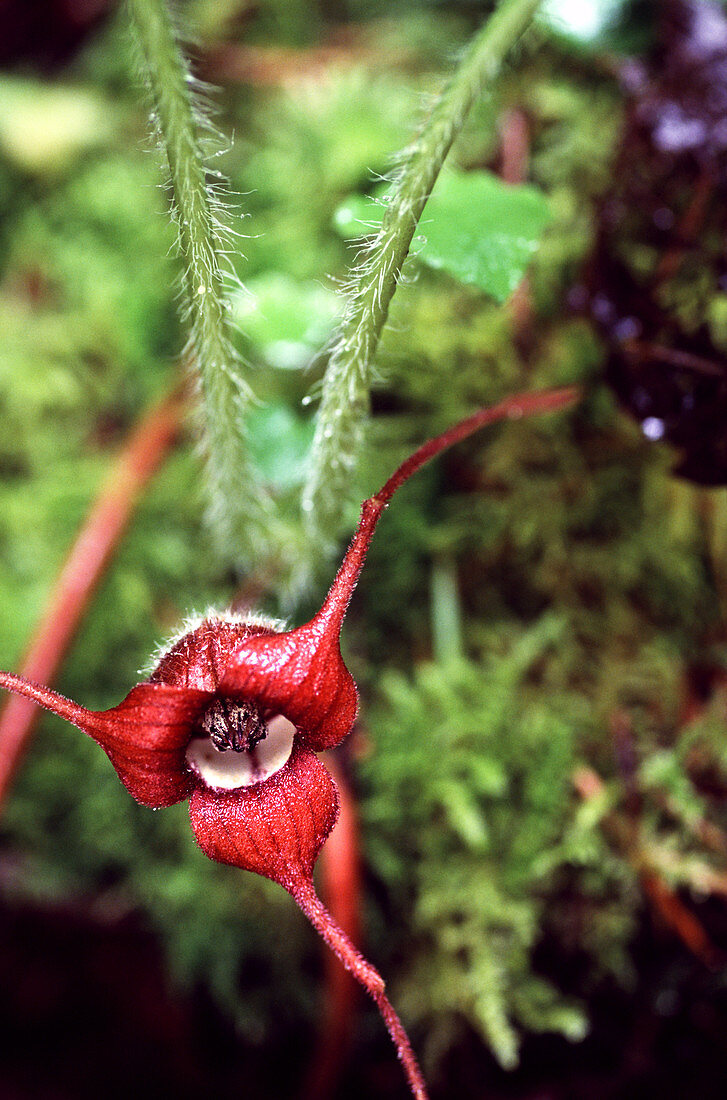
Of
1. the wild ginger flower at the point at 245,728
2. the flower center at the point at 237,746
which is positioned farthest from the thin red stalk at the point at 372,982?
the flower center at the point at 237,746

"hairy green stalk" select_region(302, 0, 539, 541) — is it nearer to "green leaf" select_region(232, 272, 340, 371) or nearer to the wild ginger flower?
the wild ginger flower

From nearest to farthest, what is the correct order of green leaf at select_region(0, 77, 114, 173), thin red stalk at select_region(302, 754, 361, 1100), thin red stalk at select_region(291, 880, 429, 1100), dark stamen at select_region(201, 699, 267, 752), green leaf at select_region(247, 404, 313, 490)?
1. thin red stalk at select_region(291, 880, 429, 1100)
2. dark stamen at select_region(201, 699, 267, 752)
3. thin red stalk at select_region(302, 754, 361, 1100)
4. green leaf at select_region(247, 404, 313, 490)
5. green leaf at select_region(0, 77, 114, 173)

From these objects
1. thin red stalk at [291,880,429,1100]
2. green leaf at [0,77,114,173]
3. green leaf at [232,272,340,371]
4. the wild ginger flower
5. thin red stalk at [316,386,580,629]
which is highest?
green leaf at [0,77,114,173]

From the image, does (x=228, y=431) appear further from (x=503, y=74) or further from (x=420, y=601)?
(x=503, y=74)

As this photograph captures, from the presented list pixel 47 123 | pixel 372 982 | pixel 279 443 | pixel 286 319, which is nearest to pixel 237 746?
pixel 372 982

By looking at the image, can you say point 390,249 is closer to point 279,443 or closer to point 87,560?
point 279,443

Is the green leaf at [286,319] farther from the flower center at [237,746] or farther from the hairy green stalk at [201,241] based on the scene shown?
the flower center at [237,746]

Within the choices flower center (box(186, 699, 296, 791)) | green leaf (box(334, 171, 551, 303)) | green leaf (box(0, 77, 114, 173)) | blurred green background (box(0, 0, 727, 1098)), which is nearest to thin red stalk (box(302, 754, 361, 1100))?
blurred green background (box(0, 0, 727, 1098))

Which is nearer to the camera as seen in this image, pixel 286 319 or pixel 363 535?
pixel 363 535
